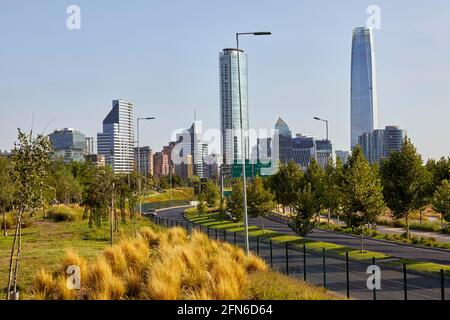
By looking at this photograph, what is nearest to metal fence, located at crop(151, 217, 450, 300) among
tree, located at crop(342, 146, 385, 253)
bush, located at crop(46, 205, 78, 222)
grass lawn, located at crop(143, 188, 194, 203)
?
tree, located at crop(342, 146, 385, 253)

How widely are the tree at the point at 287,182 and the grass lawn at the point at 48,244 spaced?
1716cm

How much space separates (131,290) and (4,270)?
337 inches

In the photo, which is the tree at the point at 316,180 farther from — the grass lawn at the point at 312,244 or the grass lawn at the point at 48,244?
the grass lawn at the point at 48,244

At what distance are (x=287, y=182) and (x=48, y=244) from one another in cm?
2820

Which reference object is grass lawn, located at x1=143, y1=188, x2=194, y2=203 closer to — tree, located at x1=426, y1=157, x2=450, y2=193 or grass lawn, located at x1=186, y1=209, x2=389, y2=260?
grass lawn, located at x1=186, y1=209, x2=389, y2=260

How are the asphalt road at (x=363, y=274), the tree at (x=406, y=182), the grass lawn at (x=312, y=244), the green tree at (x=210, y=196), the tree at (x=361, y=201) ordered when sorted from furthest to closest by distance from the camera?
the green tree at (x=210, y=196) → the tree at (x=406, y=182) → the tree at (x=361, y=201) → the grass lawn at (x=312, y=244) → the asphalt road at (x=363, y=274)

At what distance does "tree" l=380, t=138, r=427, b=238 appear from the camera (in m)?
36.9

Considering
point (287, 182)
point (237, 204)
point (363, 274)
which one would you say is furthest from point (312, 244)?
point (287, 182)

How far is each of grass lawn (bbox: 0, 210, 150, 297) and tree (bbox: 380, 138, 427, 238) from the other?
1953cm

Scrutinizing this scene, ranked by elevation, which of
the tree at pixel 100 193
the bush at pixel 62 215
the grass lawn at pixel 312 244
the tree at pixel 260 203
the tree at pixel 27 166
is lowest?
the grass lawn at pixel 312 244

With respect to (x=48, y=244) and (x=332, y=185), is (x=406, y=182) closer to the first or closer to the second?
(x=332, y=185)

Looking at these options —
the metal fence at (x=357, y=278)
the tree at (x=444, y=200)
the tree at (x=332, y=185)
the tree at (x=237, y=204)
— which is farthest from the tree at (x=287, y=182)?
the metal fence at (x=357, y=278)

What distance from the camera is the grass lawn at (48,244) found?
19.6 m
